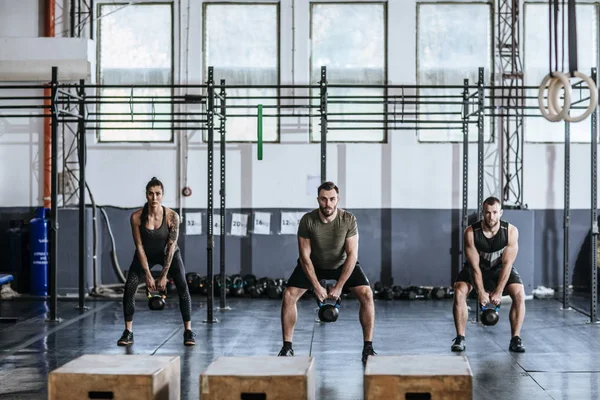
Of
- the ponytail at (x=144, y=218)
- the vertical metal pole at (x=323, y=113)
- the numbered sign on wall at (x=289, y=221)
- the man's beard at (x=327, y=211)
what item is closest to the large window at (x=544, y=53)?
the numbered sign on wall at (x=289, y=221)

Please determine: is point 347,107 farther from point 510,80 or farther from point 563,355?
point 563,355

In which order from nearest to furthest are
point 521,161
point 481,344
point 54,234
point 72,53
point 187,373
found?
point 187,373 < point 481,344 < point 54,234 < point 72,53 < point 521,161

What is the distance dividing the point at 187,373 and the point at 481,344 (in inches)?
90.9

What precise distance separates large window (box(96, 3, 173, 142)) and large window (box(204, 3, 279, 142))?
485 mm

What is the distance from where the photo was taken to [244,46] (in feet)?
30.3

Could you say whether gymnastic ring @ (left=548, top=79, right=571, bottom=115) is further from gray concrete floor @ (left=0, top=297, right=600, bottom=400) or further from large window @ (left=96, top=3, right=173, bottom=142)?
large window @ (left=96, top=3, right=173, bottom=142)

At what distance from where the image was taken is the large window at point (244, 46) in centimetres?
923

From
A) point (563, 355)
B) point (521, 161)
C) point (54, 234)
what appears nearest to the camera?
point (563, 355)

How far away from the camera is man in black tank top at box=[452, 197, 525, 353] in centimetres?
563

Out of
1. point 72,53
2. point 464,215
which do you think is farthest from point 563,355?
point 72,53

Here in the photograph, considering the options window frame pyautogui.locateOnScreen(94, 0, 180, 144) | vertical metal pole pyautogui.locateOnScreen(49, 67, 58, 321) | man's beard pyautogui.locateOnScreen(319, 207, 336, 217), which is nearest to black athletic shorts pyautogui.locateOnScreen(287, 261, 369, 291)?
man's beard pyautogui.locateOnScreen(319, 207, 336, 217)

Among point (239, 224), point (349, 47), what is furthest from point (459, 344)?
point (349, 47)

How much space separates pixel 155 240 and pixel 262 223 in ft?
11.3

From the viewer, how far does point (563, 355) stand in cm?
565
